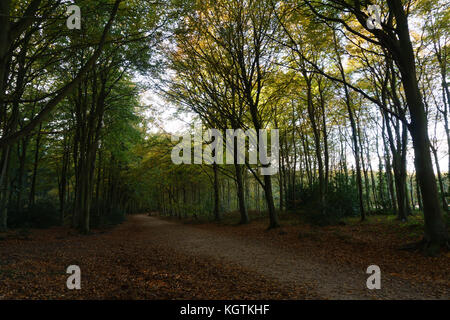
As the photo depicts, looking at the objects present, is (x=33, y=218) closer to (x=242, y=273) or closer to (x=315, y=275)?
(x=242, y=273)

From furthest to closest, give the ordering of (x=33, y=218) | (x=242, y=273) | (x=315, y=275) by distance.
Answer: (x=33, y=218) < (x=242, y=273) < (x=315, y=275)

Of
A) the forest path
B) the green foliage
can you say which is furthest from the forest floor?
the green foliage

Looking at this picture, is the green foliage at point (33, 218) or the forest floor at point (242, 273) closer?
the forest floor at point (242, 273)

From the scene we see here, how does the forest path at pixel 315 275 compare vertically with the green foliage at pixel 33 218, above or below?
below

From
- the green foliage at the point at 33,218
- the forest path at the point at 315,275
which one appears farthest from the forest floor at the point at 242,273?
the green foliage at the point at 33,218

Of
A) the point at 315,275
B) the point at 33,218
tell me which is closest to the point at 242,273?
the point at 315,275

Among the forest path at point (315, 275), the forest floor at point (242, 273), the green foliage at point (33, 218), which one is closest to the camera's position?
the forest floor at point (242, 273)

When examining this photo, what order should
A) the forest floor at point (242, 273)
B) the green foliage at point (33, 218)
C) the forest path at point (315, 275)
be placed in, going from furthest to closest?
the green foliage at point (33, 218), the forest path at point (315, 275), the forest floor at point (242, 273)

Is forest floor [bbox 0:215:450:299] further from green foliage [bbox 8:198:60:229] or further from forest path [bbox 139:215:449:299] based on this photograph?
green foliage [bbox 8:198:60:229]

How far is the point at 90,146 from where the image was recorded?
13.9m

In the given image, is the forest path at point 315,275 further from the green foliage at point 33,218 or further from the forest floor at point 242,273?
the green foliage at point 33,218

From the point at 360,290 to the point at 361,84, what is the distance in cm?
1627

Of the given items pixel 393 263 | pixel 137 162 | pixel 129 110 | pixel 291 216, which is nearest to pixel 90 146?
pixel 129 110

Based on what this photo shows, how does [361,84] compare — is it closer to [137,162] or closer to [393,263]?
[393,263]
